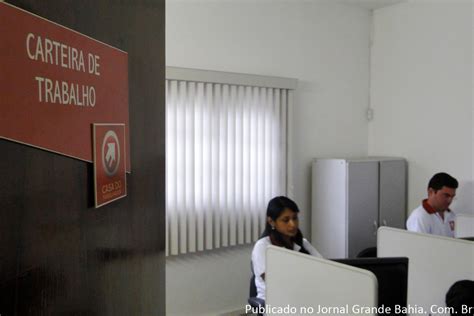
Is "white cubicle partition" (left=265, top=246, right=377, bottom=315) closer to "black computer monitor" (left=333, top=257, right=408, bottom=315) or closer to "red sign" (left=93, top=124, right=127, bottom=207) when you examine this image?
"black computer monitor" (left=333, top=257, right=408, bottom=315)

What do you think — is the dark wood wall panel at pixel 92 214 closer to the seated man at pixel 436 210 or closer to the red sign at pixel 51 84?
the red sign at pixel 51 84

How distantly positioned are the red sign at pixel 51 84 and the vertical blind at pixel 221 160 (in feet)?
8.34

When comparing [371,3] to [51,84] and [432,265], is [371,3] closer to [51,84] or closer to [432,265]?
[432,265]

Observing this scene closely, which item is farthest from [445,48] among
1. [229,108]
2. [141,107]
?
[141,107]

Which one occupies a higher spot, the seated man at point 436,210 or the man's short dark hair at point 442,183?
the man's short dark hair at point 442,183

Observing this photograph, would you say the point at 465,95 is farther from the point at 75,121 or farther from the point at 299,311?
the point at 75,121

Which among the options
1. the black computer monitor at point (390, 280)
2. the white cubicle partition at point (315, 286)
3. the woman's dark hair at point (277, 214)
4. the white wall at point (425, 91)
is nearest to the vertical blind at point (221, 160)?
the woman's dark hair at point (277, 214)

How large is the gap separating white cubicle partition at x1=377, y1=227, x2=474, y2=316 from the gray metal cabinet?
1.66m

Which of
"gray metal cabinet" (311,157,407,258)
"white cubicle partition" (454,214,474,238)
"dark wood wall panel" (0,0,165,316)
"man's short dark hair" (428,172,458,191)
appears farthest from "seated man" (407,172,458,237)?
"dark wood wall panel" (0,0,165,316)

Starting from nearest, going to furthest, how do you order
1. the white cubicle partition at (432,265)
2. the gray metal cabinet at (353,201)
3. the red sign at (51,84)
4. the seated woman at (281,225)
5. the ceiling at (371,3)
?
the red sign at (51,84) → the white cubicle partition at (432,265) → the seated woman at (281,225) → the gray metal cabinet at (353,201) → the ceiling at (371,3)

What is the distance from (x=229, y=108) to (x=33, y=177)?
3043 millimetres

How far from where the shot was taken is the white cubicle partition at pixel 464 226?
3002 mm

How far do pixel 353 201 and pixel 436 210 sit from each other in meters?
0.71

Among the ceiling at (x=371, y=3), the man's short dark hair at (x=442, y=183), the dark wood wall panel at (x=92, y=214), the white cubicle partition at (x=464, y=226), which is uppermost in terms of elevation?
the ceiling at (x=371, y=3)
